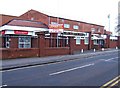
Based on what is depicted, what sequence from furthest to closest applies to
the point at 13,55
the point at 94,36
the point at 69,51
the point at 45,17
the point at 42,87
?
the point at 94,36 → the point at 45,17 → the point at 69,51 → the point at 13,55 → the point at 42,87

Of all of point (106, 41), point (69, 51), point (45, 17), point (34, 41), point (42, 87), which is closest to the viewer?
point (42, 87)

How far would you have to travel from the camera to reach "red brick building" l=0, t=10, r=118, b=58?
26.3 metres

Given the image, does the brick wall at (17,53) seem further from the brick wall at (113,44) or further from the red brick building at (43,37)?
the brick wall at (113,44)

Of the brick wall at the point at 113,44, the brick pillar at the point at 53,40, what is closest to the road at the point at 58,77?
the brick pillar at the point at 53,40

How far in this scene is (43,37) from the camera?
27188mm

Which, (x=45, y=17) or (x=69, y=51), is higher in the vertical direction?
(x=45, y=17)

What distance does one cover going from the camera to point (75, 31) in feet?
174

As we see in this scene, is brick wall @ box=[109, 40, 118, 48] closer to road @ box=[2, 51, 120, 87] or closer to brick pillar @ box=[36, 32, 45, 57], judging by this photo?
brick pillar @ box=[36, 32, 45, 57]

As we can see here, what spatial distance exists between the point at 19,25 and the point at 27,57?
16.6m

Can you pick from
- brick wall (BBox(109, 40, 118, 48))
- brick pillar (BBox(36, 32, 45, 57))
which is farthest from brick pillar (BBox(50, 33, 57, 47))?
brick wall (BBox(109, 40, 118, 48))

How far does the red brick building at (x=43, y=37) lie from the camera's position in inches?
1037

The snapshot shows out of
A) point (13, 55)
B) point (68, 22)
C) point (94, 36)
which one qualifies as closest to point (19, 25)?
point (68, 22)

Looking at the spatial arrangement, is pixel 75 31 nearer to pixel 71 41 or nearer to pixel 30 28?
pixel 30 28

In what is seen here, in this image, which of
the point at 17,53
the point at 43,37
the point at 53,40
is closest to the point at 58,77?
the point at 17,53
